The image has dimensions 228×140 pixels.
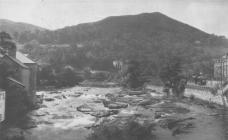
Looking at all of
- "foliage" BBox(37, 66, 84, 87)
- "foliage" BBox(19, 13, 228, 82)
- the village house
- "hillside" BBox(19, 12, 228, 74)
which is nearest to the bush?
"foliage" BBox(37, 66, 84, 87)

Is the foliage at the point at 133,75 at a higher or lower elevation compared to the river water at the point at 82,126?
higher

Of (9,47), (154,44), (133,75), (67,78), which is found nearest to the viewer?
(9,47)

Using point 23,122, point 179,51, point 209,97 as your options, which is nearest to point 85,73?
point 179,51

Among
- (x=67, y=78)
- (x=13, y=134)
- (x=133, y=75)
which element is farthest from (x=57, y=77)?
(x=13, y=134)

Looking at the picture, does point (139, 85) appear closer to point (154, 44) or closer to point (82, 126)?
point (154, 44)

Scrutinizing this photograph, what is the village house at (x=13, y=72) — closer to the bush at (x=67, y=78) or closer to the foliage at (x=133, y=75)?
the foliage at (x=133, y=75)

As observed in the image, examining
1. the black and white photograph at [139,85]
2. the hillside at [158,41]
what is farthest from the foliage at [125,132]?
the hillside at [158,41]
